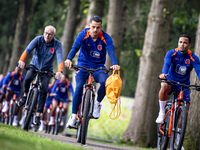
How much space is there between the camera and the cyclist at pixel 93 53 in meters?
8.08

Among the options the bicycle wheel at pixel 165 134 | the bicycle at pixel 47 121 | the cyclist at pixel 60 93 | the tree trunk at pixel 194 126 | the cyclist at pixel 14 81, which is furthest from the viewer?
the bicycle at pixel 47 121

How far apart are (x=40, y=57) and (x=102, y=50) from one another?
204 centimetres

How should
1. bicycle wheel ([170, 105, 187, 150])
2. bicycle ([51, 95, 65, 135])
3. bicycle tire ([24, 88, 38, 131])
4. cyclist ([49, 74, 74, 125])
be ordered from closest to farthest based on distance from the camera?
bicycle wheel ([170, 105, 187, 150]) → bicycle tire ([24, 88, 38, 131]) → bicycle ([51, 95, 65, 135]) → cyclist ([49, 74, 74, 125])

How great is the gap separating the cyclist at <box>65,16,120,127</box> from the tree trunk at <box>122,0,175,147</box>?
→ 526 centimetres

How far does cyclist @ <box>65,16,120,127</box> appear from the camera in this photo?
26.5 feet

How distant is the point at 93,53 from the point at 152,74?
5488 millimetres

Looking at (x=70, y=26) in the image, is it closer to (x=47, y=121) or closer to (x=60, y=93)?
(x=60, y=93)

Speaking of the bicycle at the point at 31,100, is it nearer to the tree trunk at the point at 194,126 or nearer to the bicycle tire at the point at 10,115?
the tree trunk at the point at 194,126

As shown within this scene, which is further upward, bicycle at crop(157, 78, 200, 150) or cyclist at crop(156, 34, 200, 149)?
cyclist at crop(156, 34, 200, 149)

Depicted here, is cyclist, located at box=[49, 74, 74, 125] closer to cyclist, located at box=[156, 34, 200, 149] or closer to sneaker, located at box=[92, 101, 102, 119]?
sneaker, located at box=[92, 101, 102, 119]

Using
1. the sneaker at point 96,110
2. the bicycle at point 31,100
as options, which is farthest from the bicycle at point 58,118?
the sneaker at point 96,110

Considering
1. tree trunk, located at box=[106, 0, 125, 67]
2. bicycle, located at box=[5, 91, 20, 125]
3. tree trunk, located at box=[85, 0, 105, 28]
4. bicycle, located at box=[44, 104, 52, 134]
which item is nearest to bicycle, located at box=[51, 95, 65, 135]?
bicycle, located at box=[44, 104, 52, 134]

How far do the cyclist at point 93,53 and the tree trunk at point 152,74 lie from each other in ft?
17.2

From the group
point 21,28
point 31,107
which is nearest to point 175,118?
point 31,107
